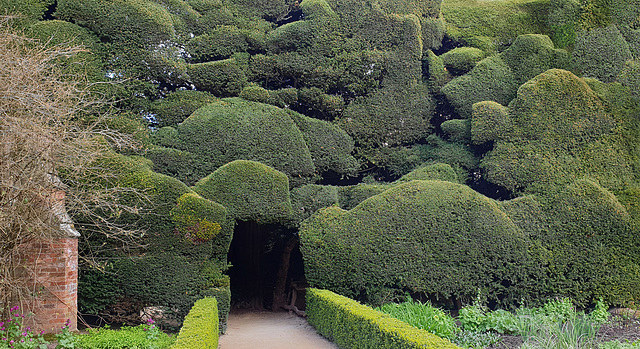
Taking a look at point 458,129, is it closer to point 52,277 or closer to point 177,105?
point 177,105

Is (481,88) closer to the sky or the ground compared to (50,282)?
closer to the sky

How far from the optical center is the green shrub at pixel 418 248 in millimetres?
12172

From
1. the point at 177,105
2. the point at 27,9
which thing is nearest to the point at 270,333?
the point at 177,105

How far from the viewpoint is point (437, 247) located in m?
12.3

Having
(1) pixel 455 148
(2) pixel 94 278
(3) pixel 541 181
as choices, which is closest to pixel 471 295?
(3) pixel 541 181

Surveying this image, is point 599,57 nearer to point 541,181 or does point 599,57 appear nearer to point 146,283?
point 541,181

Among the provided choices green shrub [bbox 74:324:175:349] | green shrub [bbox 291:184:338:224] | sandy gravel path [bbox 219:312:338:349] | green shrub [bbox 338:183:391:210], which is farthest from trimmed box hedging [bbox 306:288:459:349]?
green shrub [bbox 74:324:175:349]

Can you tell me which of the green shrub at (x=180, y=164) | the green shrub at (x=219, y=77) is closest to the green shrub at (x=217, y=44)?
the green shrub at (x=219, y=77)

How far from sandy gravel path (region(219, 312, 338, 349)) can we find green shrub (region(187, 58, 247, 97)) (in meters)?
6.71

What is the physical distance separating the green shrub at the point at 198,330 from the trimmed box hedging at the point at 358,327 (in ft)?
7.88

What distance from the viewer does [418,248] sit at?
1227 cm

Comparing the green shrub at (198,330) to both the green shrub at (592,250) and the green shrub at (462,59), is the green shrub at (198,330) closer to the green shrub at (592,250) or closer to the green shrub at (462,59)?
the green shrub at (592,250)

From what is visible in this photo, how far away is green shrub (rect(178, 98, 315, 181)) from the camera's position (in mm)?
13984

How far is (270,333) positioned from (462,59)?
35.3 feet
